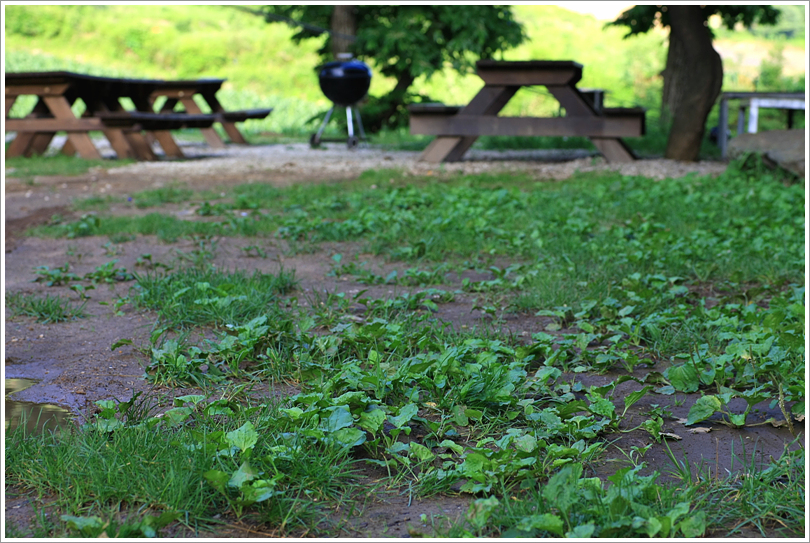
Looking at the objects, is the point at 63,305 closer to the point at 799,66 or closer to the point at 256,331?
the point at 256,331

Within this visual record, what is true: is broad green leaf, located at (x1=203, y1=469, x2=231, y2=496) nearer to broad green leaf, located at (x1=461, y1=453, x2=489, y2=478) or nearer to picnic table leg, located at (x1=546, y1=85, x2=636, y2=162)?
broad green leaf, located at (x1=461, y1=453, x2=489, y2=478)

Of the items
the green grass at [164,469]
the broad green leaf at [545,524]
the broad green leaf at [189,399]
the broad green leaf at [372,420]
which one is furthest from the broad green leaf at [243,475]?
the broad green leaf at [545,524]

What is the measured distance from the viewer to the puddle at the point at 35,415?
1.92 meters

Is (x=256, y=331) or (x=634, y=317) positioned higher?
(x=256, y=331)

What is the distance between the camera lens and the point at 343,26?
1304cm

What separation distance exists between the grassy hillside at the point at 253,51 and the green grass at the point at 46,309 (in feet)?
54.6

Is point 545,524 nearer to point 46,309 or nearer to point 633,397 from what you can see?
point 633,397

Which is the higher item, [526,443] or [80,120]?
[526,443]

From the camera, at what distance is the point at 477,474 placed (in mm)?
1598

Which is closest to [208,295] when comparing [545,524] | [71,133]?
[545,524]

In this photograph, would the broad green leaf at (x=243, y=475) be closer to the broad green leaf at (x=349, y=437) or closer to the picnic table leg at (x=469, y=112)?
the broad green leaf at (x=349, y=437)

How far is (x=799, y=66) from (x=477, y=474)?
31.5 meters

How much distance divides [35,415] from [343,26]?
1201 cm

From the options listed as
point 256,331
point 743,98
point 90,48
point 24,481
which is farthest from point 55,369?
point 90,48
